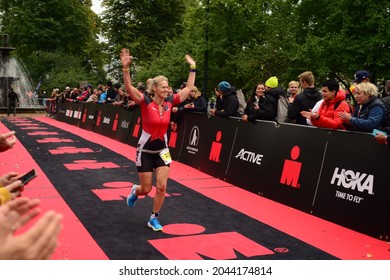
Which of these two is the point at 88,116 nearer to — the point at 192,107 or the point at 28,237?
the point at 192,107

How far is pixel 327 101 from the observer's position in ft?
22.9

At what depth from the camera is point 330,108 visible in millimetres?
6945

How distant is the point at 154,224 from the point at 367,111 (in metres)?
3.50

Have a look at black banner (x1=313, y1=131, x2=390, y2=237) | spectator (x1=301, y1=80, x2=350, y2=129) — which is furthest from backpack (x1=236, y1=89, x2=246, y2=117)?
black banner (x1=313, y1=131, x2=390, y2=237)

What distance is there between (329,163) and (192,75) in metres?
2.55

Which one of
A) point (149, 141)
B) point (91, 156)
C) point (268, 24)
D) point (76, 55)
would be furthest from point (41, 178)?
point (76, 55)

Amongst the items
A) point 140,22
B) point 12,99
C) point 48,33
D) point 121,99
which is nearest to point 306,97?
point 121,99

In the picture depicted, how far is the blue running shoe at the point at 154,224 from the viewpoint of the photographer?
600 centimetres

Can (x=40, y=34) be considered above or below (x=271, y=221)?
above

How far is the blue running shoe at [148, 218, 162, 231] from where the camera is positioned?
236 inches

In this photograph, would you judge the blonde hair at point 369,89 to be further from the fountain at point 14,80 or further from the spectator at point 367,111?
the fountain at point 14,80

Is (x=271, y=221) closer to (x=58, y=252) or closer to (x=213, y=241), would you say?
(x=213, y=241)

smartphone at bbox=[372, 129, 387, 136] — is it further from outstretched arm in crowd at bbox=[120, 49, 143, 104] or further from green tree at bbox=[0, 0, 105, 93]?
green tree at bbox=[0, 0, 105, 93]

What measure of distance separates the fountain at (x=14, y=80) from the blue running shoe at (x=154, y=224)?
3330 centimetres
